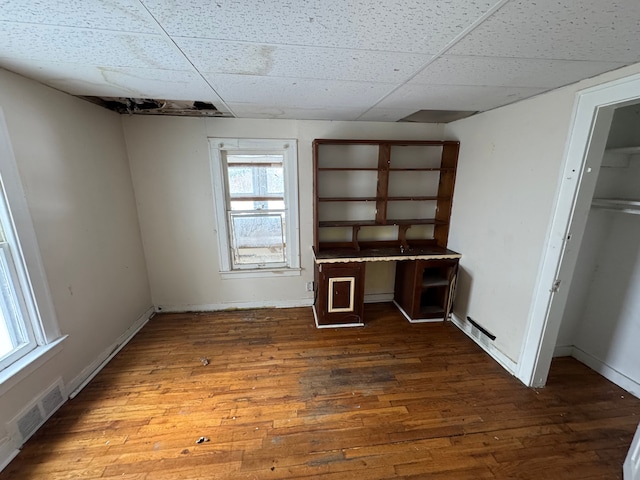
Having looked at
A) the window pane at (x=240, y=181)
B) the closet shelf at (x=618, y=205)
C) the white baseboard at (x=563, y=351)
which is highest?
the window pane at (x=240, y=181)

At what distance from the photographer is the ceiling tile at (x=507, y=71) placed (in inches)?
53.9

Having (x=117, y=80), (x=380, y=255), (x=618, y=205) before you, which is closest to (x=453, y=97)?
(x=618, y=205)

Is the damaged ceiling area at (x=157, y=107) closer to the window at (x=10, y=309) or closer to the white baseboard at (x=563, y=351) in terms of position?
the window at (x=10, y=309)

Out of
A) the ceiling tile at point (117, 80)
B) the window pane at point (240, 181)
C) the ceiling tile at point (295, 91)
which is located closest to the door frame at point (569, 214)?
the ceiling tile at point (295, 91)

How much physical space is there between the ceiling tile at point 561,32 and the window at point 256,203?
2099 mm

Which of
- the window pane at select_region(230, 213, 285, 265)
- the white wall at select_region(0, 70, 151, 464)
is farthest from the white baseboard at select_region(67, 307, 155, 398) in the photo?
the window pane at select_region(230, 213, 285, 265)

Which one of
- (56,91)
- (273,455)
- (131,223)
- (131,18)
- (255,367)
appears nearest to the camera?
(131,18)

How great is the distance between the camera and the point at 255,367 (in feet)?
7.59

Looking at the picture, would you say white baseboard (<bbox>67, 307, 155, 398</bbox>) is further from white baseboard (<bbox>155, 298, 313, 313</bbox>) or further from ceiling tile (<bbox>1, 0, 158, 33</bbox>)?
ceiling tile (<bbox>1, 0, 158, 33</bbox>)

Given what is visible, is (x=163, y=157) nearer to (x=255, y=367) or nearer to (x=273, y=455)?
(x=255, y=367)

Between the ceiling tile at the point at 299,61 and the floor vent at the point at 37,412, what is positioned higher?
the ceiling tile at the point at 299,61

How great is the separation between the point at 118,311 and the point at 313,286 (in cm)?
→ 208

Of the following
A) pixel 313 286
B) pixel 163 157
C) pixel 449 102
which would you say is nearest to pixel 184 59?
pixel 163 157

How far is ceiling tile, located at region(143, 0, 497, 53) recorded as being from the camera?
0.92 m
